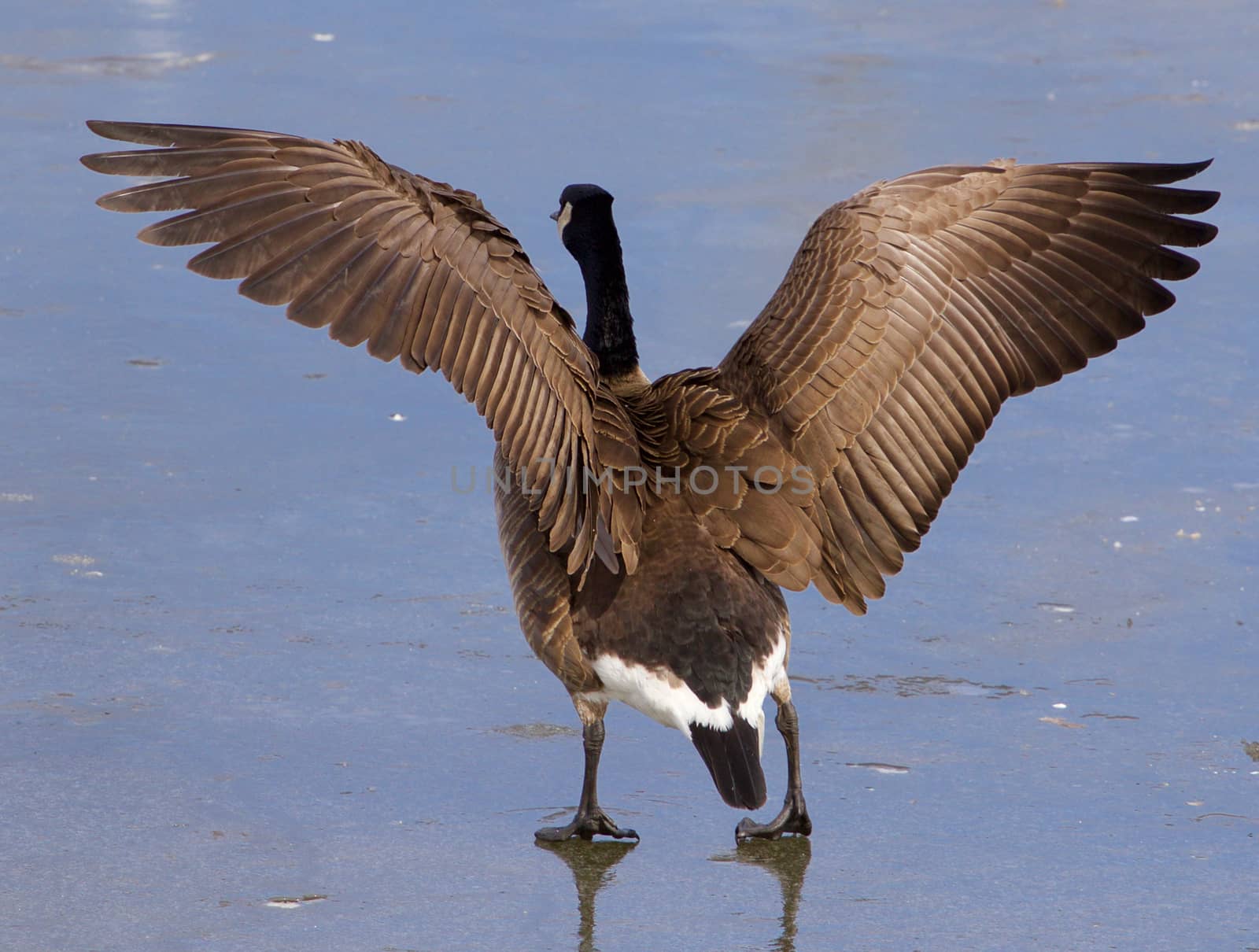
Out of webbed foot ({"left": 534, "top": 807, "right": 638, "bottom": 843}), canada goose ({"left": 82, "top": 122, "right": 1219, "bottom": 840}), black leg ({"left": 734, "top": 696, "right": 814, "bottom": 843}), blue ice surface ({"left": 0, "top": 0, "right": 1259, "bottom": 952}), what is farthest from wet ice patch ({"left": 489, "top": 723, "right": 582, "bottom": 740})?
black leg ({"left": 734, "top": 696, "right": 814, "bottom": 843})

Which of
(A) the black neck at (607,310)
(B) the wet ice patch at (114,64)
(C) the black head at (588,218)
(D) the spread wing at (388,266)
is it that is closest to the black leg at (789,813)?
(D) the spread wing at (388,266)

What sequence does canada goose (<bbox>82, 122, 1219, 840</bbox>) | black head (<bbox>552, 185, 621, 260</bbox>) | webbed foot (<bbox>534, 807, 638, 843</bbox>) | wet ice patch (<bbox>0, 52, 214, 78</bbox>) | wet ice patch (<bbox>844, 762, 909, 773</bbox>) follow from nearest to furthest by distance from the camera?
canada goose (<bbox>82, 122, 1219, 840</bbox>)
webbed foot (<bbox>534, 807, 638, 843</bbox>)
wet ice patch (<bbox>844, 762, 909, 773</bbox>)
black head (<bbox>552, 185, 621, 260</bbox>)
wet ice patch (<bbox>0, 52, 214, 78</bbox>)

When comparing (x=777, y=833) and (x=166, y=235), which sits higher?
(x=166, y=235)

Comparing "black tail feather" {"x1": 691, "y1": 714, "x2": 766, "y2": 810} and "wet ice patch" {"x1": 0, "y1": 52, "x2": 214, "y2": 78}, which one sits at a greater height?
"wet ice patch" {"x1": 0, "y1": 52, "x2": 214, "y2": 78}

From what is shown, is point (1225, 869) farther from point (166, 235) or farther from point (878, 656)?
point (166, 235)

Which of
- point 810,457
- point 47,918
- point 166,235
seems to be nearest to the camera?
point 47,918

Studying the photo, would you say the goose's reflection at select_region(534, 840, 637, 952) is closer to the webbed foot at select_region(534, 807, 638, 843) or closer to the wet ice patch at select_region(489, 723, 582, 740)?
the webbed foot at select_region(534, 807, 638, 843)

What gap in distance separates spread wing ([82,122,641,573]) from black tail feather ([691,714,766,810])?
47cm

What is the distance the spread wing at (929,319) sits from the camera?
14.4ft

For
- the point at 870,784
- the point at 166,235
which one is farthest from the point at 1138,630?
the point at 166,235

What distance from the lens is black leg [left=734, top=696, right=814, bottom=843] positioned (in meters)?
4.01

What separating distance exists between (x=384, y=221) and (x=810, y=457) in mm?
1217

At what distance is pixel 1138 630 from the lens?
495 centimetres

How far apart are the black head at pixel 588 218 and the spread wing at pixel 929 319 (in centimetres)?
59
